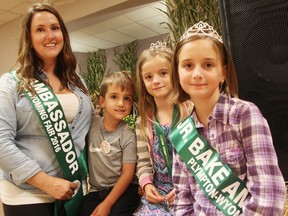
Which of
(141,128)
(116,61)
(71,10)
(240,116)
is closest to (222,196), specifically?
(240,116)

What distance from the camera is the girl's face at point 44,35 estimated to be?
1151 mm

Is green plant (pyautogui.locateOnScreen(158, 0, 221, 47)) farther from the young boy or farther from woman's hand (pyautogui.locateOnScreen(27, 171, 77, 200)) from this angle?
woman's hand (pyautogui.locateOnScreen(27, 171, 77, 200))

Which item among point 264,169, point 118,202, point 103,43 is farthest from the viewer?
point 103,43

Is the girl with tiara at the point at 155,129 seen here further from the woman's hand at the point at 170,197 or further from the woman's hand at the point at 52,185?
the woman's hand at the point at 52,185

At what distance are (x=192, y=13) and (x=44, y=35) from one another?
1158 mm

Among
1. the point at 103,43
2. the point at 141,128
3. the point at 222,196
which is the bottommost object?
the point at 222,196

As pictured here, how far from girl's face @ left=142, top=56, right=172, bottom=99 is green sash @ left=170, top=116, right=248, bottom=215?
268mm

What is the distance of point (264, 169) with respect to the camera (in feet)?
2.45

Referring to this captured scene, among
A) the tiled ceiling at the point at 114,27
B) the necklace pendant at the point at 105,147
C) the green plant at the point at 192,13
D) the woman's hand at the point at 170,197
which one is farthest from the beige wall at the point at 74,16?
the woman's hand at the point at 170,197

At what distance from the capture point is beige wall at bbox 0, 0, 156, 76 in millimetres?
3467

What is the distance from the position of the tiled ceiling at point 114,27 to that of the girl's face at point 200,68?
289 cm

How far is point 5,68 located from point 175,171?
12.9 ft

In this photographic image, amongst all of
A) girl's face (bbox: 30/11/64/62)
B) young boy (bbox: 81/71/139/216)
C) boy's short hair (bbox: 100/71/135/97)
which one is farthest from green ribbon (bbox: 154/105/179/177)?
girl's face (bbox: 30/11/64/62)

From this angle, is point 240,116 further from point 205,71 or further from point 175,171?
point 175,171
